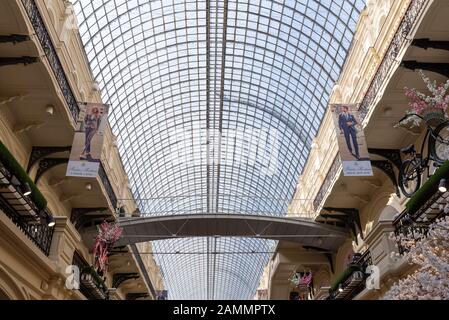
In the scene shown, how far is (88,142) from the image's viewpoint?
16.9 meters

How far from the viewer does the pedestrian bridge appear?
2683 centimetres

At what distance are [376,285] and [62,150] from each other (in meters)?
12.9

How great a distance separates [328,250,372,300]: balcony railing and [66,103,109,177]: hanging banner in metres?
10.9

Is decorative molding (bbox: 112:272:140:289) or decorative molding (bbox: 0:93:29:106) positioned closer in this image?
decorative molding (bbox: 0:93:29:106)

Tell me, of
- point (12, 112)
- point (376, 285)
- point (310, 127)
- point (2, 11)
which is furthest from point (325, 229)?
point (2, 11)

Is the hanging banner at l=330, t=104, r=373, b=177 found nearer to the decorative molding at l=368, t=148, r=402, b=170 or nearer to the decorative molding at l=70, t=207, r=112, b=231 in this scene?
the decorative molding at l=368, t=148, r=402, b=170

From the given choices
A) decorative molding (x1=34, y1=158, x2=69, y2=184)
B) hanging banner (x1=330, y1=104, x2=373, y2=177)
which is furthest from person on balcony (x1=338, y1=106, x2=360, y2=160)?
decorative molding (x1=34, y1=158, x2=69, y2=184)

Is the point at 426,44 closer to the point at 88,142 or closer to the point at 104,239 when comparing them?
the point at 88,142

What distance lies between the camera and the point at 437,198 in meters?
11.5

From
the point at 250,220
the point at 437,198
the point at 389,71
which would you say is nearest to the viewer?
the point at 437,198

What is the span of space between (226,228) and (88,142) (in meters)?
13.3

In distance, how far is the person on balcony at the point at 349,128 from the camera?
54.5 feet

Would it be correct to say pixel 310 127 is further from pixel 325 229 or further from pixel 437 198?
pixel 437 198

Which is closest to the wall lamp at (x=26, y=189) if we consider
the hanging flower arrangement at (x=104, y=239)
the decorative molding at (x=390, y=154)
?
the hanging flower arrangement at (x=104, y=239)
